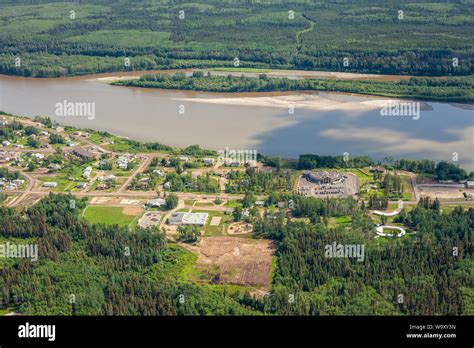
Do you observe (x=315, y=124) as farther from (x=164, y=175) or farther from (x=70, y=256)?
(x=70, y=256)

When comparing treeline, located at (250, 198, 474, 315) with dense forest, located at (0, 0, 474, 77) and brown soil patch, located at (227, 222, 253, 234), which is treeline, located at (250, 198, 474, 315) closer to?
brown soil patch, located at (227, 222, 253, 234)

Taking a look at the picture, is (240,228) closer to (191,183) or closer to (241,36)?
(191,183)

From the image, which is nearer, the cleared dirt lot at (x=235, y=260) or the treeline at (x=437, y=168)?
the cleared dirt lot at (x=235, y=260)

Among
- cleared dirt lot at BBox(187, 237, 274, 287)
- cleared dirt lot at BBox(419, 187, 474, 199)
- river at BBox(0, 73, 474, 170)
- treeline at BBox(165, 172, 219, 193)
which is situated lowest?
cleared dirt lot at BBox(187, 237, 274, 287)

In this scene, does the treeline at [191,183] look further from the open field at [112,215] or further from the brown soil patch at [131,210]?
the open field at [112,215]

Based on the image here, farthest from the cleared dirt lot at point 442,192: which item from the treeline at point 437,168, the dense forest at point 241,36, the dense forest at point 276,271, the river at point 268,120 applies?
the dense forest at point 241,36

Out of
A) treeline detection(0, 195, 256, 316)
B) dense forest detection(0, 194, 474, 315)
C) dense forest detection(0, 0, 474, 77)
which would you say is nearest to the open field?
treeline detection(0, 195, 256, 316)
